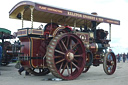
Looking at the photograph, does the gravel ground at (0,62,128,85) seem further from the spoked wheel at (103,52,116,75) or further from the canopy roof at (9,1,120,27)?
the canopy roof at (9,1,120,27)

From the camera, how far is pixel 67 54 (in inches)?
308

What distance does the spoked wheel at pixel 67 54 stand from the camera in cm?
727

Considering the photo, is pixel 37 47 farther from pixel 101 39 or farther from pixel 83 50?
pixel 101 39

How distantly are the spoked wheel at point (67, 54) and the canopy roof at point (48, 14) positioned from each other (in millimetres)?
972

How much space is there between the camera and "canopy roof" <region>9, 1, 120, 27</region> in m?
7.47

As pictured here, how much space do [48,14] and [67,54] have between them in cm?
222

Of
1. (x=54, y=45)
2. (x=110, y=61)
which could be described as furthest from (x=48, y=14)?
(x=110, y=61)

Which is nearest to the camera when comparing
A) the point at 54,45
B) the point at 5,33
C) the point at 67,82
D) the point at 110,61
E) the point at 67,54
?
the point at 67,82

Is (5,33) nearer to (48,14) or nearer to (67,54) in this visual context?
(48,14)

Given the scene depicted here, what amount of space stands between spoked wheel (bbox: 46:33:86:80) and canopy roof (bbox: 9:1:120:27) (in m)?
0.97

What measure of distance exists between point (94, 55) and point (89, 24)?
2.09 m

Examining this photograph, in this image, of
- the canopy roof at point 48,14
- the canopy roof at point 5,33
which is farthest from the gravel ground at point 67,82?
the canopy roof at point 5,33

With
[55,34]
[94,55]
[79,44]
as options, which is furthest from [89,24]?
[55,34]

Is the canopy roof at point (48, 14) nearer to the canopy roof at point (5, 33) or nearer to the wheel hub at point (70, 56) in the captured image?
the wheel hub at point (70, 56)
